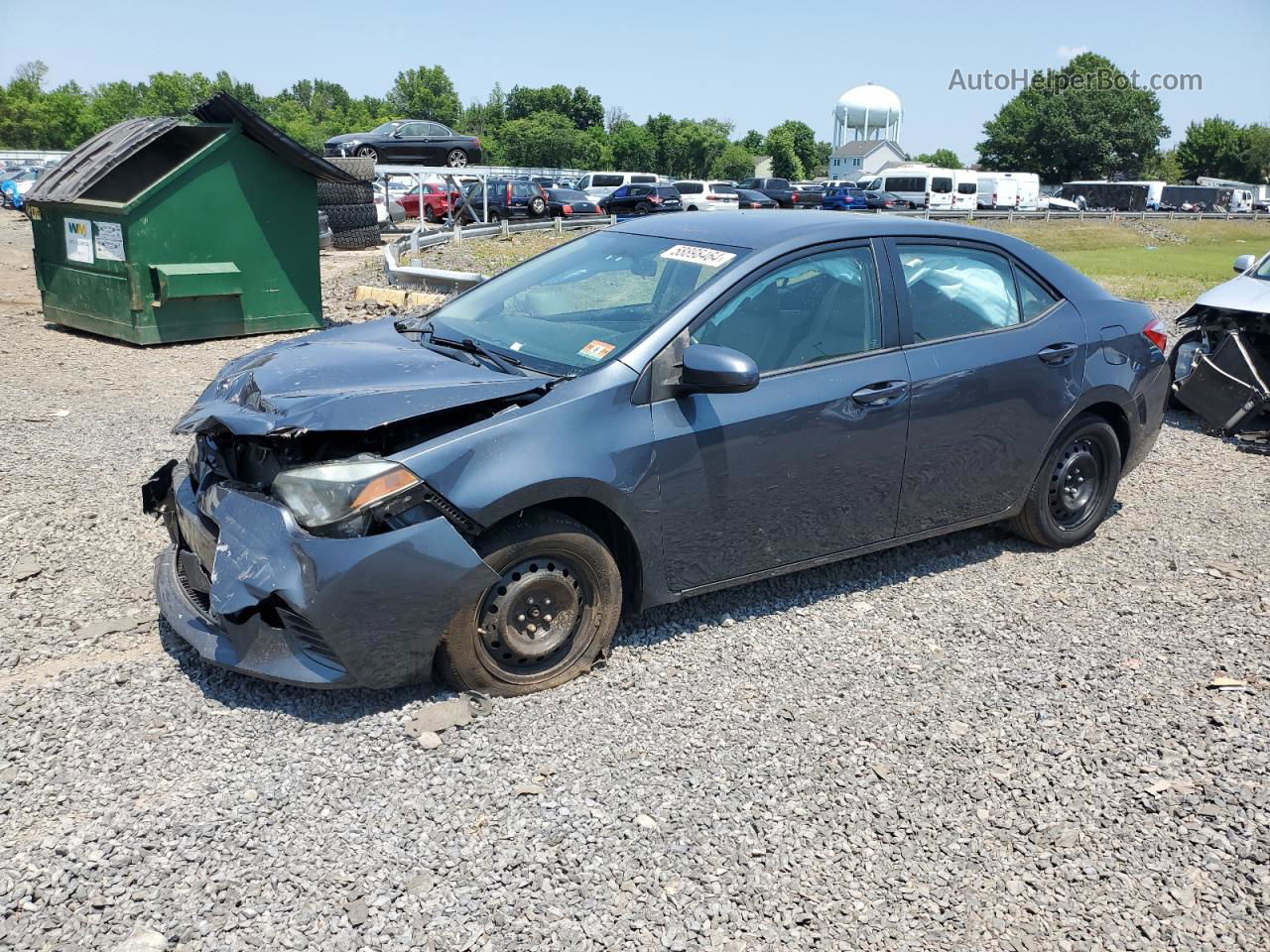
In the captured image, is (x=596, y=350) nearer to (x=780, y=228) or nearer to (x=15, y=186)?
(x=780, y=228)

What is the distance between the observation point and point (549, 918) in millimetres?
2730

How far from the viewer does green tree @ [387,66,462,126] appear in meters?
129

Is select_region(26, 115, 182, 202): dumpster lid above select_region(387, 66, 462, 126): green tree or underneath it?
underneath

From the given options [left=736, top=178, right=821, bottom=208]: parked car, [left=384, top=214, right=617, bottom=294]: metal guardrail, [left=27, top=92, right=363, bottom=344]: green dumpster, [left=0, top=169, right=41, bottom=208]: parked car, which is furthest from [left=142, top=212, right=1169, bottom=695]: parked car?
[left=0, top=169, right=41, bottom=208]: parked car

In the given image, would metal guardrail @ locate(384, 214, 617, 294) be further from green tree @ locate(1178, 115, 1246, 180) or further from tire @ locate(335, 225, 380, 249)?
green tree @ locate(1178, 115, 1246, 180)

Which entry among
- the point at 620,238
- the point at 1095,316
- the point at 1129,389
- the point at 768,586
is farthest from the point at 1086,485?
the point at 620,238

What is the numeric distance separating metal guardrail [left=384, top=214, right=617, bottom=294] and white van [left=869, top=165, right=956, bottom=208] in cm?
2503

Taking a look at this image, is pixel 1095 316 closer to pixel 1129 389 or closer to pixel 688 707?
pixel 1129 389

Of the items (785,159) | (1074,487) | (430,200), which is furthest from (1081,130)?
(1074,487)

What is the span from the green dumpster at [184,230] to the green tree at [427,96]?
118855 millimetres

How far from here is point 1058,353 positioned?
16.7 ft

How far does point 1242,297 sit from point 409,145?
30.9 m

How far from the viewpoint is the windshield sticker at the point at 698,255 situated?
4.37 m

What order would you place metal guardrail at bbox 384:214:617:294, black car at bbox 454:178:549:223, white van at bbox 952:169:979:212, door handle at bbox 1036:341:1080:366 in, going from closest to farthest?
door handle at bbox 1036:341:1080:366, metal guardrail at bbox 384:214:617:294, black car at bbox 454:178:549:223, white van at bbox 952:169:979:212
